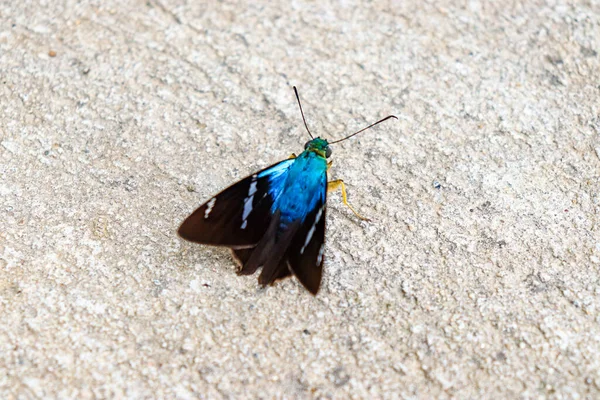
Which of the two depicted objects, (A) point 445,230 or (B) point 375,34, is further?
(B) point 375,34

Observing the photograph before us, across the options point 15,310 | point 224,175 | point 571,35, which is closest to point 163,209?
point 224,175

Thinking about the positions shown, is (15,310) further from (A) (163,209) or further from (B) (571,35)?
(B) (571,35)

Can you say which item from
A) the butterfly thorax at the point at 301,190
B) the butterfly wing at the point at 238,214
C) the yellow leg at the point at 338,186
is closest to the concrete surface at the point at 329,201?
the yellow leg at the point at 338,186

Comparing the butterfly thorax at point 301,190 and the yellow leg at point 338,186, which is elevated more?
the butterfly thorax at point 301,190

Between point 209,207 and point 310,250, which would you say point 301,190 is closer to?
point 310,250

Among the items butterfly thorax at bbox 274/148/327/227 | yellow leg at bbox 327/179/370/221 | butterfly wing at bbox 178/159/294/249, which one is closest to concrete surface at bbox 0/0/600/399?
yellow leg at bbox 327/179/370/221

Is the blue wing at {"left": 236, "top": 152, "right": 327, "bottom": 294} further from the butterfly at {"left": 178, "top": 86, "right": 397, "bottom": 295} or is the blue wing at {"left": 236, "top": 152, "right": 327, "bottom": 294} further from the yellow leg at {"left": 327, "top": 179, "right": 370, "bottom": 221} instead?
the yellow leg at {"left": 327, "top": 179, "right": 370, "bottom": 221}

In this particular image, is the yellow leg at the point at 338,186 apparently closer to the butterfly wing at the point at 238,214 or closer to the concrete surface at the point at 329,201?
the concrete surface at the point at 329,201
